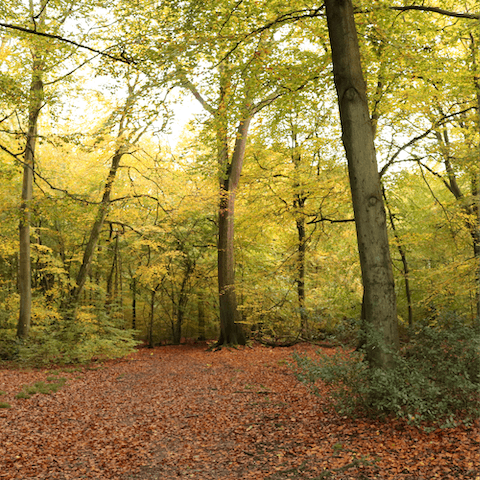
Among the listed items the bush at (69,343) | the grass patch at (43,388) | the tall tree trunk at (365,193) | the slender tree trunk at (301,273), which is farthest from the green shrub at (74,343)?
the tall tree trunk at (365,193)

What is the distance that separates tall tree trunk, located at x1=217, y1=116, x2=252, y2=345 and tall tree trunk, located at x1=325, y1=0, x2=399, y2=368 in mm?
7788

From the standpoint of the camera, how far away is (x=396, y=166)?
374 inches

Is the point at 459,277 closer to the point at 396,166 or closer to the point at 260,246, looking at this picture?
the point at 396,166

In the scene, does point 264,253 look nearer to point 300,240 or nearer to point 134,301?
point 300,240

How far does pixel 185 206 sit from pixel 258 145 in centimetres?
311

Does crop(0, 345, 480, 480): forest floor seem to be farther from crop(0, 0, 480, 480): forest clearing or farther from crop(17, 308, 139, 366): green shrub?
crop(17, 308, 139, 366): green shrub

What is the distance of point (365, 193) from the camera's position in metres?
4.85

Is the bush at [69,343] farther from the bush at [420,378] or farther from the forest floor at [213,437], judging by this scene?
the bush at [420,378]

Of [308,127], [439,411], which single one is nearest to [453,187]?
[308,127]

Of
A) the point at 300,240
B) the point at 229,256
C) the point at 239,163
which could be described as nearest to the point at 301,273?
the point at 300,240

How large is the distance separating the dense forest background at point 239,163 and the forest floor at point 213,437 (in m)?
1.39

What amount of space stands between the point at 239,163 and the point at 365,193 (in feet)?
28.0

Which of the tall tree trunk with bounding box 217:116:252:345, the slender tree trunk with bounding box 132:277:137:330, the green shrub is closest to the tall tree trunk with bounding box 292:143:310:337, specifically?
the tall tree trunk with bounding box 217:116:252:345

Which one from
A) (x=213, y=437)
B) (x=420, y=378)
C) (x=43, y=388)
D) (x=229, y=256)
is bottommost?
(x=213, y=437)
